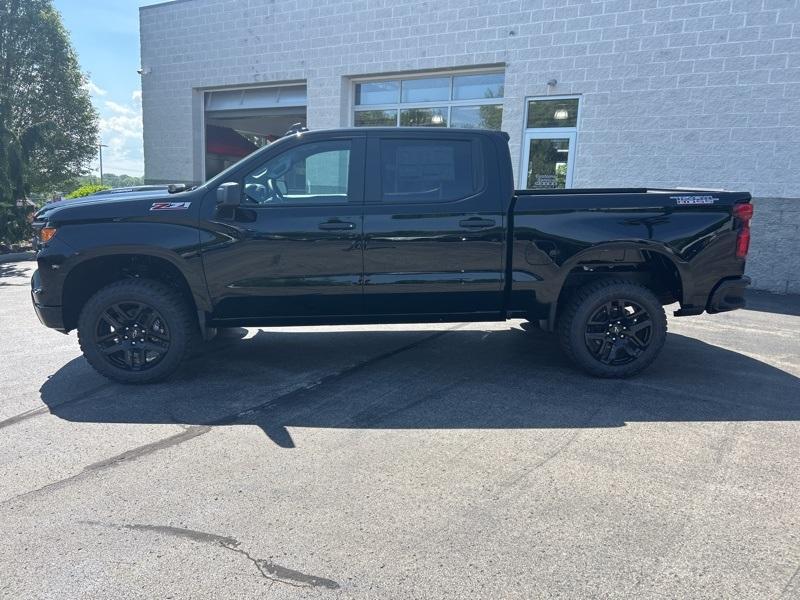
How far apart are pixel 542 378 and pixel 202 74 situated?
14108 millimetres

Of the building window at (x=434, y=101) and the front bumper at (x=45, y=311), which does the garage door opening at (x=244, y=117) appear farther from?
the front bumper at (x=45, y=311)

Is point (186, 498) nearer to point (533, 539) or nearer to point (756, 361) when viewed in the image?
point (533, 539)

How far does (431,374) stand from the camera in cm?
528

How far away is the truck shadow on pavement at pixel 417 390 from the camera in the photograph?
4328mm

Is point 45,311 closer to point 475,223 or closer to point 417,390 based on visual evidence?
point 417,390

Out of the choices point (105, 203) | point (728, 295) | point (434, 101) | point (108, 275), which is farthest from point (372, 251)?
point (434, 101)

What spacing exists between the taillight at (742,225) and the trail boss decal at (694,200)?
21cm

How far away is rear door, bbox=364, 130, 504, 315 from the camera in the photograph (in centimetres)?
495

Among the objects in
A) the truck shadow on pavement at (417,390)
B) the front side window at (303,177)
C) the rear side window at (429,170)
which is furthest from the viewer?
the rear side window at (429,170)

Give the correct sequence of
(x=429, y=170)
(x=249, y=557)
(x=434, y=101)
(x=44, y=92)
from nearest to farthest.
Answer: (x=249, y=557) < (x=429, y=170) < (x=434, y=101) < (x=44, y=92)

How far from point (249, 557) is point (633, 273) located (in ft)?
13.5

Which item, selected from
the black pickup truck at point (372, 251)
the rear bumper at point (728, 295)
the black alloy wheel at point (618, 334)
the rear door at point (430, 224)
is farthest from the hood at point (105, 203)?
the rear bumper at point (728, 295)

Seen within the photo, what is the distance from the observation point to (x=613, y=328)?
523 centimetres

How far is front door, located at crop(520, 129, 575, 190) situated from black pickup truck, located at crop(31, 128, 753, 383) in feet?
20.5
